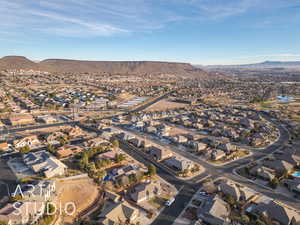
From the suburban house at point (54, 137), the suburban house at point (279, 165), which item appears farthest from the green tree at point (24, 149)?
the suburban house at point (279, 165)

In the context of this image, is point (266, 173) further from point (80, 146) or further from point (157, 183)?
point (80, 146)

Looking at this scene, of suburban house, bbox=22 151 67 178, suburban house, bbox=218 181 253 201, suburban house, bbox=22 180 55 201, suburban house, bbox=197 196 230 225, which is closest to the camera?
suburban house, bbox=197 196 230 225

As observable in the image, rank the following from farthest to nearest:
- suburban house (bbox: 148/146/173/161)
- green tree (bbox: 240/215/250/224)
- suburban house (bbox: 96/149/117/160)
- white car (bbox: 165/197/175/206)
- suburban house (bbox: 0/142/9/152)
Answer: suburban house (bbox: 0/142/9/152) < suburban house (bbox: 148/146/173/161) < suburban house (bbox: 96/149/117/160) < white car (bbox: 165/197/175/206) < green tree (bbox: 240/215/250/224)

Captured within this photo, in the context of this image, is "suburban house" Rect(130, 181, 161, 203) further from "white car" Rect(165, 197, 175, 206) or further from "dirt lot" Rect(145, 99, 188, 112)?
"dirt lot" Rect(145, 99, 188, 112)

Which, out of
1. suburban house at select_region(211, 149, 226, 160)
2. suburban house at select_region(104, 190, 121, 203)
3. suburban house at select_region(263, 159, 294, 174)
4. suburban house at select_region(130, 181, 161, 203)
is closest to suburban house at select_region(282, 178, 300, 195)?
suburban house at select_region(263, 159, 294, 174)

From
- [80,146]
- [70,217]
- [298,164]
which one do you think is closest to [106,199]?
[70,217]

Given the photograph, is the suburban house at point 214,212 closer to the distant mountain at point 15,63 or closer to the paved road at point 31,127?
the paved road at point 31,127
